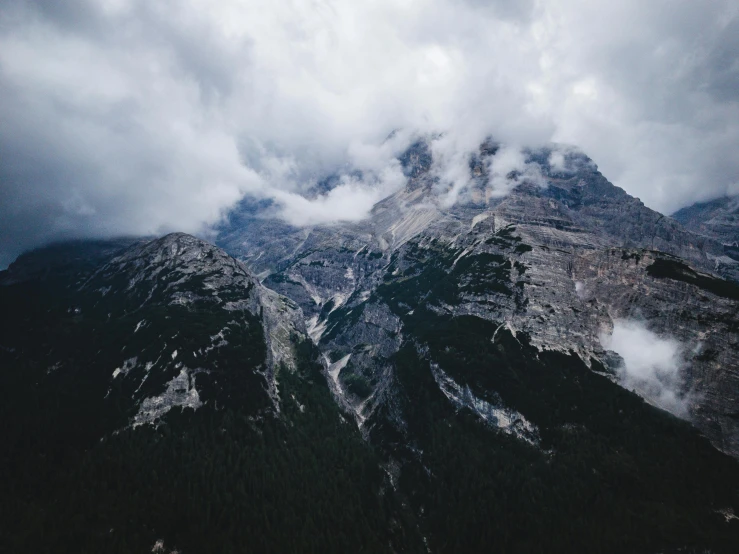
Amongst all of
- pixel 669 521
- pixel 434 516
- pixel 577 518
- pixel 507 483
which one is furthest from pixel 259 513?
pixel 669 521

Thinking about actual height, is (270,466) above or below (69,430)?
above

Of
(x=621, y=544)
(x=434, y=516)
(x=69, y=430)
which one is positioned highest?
(x=621, y=544)

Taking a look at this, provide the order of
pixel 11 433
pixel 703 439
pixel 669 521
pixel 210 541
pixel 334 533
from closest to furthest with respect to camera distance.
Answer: pixel 210 541 < pixel 669 521 < pixel 334 533 < pixel 11 433 < pixel 703 439

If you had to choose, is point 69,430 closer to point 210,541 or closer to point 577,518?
point 210,541

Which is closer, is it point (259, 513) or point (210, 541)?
point (210, 541)

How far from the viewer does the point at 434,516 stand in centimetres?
18825

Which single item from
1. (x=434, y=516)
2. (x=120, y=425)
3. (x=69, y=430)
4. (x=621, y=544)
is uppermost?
(x=621, y=544)

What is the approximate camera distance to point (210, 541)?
147625 mm

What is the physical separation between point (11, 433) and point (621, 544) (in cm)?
24637

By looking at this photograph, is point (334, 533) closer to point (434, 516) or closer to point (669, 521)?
point (434, 516)

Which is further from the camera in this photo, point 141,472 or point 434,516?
point 434,516

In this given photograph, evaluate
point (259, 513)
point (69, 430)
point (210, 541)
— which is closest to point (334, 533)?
point (259, 513)

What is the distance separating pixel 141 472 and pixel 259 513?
49.2 meters

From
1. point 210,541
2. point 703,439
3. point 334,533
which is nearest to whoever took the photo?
point 210,541
